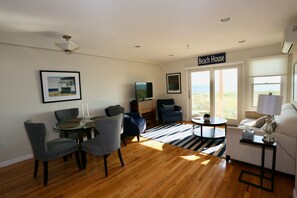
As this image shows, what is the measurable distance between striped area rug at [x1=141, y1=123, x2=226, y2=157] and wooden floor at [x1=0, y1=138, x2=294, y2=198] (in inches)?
12.3

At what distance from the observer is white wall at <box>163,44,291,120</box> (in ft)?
13.6

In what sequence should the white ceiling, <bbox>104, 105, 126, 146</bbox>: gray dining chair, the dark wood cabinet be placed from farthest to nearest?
1. the dark wood cabinet
2. <bbox>104, 105, 126, 146</bbox>: gray dining chair
3. the white ceiling

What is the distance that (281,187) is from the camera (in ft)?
6.75

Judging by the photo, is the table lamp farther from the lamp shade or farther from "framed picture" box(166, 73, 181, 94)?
"framed picture" box(166, 73, 181, 94)

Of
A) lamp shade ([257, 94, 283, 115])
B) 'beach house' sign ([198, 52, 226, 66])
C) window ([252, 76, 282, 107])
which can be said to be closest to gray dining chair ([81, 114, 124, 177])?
lamp shade ([257, 94, 283, 115])

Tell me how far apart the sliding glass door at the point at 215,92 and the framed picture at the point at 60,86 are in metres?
3.79

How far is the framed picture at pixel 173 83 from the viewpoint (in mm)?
6039

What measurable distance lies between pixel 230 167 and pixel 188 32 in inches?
99.0

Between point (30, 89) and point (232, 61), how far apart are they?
5.31 m

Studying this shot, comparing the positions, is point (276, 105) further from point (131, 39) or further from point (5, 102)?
point (5, 102)

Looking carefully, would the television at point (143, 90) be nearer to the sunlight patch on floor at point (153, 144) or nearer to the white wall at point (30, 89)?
the white wall at point (30, 89)

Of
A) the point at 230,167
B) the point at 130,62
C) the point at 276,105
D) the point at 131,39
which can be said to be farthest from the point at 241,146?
the point at 130,62

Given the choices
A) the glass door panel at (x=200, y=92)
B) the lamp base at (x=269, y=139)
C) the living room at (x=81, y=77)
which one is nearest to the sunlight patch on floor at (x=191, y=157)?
the lamp base at (x=269, y=139)

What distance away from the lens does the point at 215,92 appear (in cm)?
527
